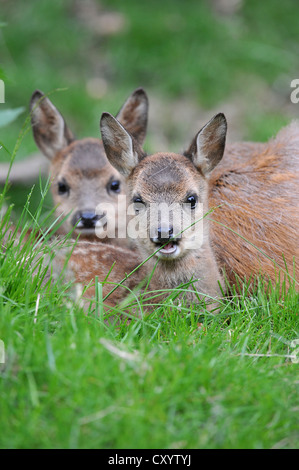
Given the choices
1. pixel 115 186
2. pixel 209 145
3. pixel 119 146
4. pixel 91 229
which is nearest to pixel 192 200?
pixel 209 145

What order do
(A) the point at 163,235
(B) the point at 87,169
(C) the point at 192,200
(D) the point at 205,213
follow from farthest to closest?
(B) the point at 87,169, (D) the point at 205,213, (C) the point at 192,200, (A) the point at 163,235

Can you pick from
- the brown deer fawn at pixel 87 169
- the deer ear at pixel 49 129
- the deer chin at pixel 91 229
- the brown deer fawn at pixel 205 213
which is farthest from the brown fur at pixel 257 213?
the deer ear at pixel 49 129

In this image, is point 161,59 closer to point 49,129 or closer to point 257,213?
point 49,129

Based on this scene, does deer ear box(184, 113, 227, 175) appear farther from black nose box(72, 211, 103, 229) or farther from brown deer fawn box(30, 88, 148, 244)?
brown deer fawn box(30, 88, 148, 244)

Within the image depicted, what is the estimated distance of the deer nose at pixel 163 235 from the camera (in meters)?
4.24

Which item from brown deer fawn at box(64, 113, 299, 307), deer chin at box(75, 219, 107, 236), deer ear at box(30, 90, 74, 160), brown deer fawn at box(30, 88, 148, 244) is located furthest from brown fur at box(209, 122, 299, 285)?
deer ear at box(30, 90, 74, 160)

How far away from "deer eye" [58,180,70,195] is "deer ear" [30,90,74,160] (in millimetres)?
504

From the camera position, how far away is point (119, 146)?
491cm

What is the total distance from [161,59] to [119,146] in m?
5.91

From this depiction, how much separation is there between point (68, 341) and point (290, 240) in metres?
2.23

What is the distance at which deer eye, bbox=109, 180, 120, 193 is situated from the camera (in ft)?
20.9

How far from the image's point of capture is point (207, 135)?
475 cm
